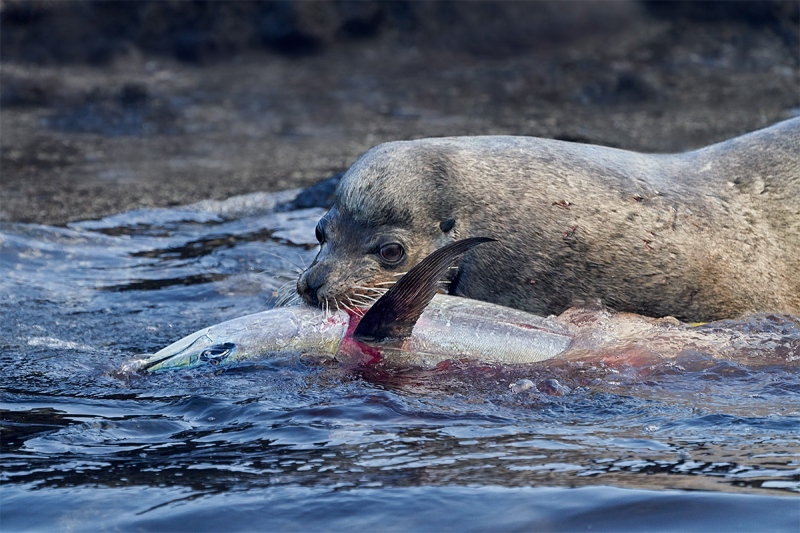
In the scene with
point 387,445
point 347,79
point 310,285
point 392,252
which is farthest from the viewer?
point 347,79

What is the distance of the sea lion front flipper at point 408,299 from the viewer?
4961 millimetres

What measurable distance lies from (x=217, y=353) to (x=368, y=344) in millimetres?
656

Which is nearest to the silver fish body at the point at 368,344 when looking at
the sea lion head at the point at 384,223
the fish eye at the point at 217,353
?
the fish eye at the point at 217,353

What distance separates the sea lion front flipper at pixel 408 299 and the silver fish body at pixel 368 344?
6 centimetres

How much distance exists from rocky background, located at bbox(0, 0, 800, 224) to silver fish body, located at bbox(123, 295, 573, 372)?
6.13 m

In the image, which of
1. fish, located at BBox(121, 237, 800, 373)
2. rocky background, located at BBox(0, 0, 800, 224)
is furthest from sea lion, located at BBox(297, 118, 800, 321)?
rocky background, located at BBox(0, 0, 800, 224)

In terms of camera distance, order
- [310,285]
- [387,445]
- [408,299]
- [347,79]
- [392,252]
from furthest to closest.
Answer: [347,79] < [392,252] < [310,285] < [408,299] < [387,445]

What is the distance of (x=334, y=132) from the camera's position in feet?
42.4

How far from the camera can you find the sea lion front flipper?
496 centimetres

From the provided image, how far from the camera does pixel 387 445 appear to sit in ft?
14.6

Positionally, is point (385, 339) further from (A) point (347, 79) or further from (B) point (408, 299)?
(A) point (347, 79)

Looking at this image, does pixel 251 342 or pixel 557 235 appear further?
pixel 557 235

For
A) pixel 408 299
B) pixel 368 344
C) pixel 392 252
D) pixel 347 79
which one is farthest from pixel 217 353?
pixel 347 79

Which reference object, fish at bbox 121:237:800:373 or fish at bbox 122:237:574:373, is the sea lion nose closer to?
fish at bbox 121:237:800:373
